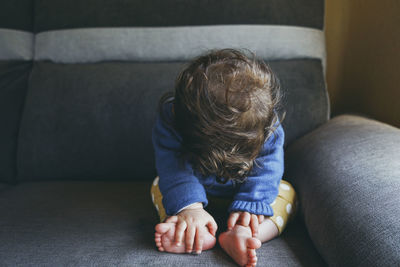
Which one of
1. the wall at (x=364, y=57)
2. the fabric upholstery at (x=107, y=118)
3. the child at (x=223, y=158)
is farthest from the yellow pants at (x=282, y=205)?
the wall at (x=364, y=57)

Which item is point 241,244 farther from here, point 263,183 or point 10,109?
point 10,109

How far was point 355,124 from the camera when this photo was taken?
94cm

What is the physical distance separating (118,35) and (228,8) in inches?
16.0

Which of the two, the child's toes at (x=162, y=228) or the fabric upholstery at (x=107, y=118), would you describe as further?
the fabric upholstery at (x=107, y=118)

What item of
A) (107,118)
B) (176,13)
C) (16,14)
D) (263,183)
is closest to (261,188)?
(263,183)

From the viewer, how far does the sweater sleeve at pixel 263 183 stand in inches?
29.7

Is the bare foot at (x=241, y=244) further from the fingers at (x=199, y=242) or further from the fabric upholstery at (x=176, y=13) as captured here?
the fabric upholstery at (x=176, y=13)

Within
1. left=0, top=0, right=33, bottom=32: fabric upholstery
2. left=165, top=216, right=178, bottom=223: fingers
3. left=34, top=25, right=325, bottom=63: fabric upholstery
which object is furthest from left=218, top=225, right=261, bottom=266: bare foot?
left=0, top=0, right=33, bottom=32: fabric upholstery

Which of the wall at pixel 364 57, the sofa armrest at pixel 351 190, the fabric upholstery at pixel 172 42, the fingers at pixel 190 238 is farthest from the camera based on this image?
the fabric upholstery at pixel 172 42

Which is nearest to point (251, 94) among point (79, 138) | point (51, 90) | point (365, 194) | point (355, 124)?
point (365, 194)

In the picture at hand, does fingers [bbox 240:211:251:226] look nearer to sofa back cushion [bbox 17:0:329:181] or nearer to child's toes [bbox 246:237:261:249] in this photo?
child's toes [bbox 246:237:261:249]

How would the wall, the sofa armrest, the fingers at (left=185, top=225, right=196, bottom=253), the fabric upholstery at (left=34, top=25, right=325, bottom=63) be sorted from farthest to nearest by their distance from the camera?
the fabric upholstery at (left=34, top=25, right=325, bottom=63) → the wall → the fingers at (left=185, top=225, right=196, bottom=253) → the sofa armrest

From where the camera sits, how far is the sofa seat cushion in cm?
66

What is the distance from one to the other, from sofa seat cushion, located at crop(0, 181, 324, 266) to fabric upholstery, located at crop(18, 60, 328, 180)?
3.5 inches
